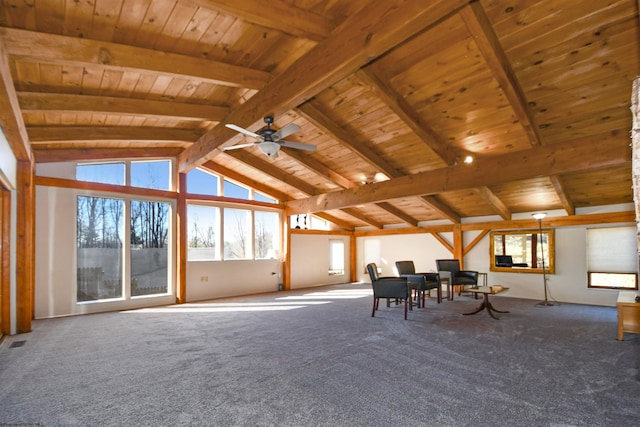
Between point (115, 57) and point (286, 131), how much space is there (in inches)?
72.6

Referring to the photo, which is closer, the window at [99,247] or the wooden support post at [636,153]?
the wooden support post at [636,153]

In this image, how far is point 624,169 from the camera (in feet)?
17.8

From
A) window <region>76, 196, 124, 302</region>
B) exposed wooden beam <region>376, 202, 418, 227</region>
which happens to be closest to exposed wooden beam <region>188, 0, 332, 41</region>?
window <region>76, 196, 124, 302</region>

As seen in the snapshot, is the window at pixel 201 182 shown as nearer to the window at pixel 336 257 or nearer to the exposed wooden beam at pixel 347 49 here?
the exposed wooden beam at pixel 347 49

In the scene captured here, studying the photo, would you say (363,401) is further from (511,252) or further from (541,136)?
(511,252)

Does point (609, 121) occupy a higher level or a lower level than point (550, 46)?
lower

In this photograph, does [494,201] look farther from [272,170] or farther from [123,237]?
[123,237]

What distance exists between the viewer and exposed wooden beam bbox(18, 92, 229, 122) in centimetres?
381

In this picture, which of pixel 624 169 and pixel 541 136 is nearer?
pixel 541 136

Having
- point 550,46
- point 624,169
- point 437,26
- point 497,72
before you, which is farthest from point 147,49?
point 624,169

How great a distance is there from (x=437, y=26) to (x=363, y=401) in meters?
3.54

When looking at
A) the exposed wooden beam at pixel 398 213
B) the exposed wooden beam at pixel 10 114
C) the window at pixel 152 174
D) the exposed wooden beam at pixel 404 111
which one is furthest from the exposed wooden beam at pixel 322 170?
the exposed wooden beam at pixel 10 114

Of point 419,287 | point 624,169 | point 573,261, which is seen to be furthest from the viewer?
point 573,261

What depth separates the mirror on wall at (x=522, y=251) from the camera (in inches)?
292
